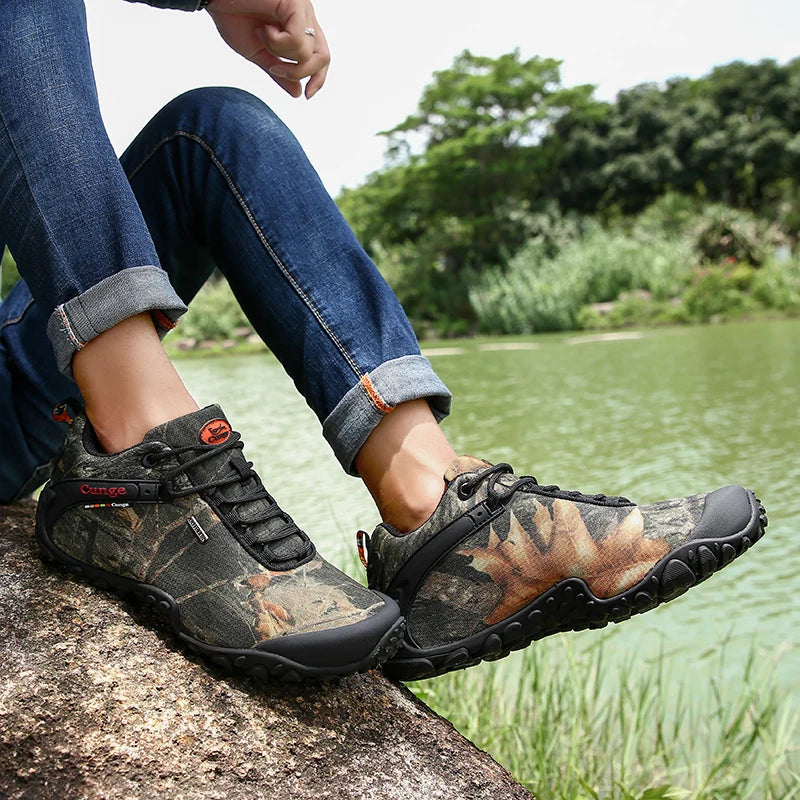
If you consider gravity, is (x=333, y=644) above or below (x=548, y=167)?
above

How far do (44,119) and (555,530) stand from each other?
59cm

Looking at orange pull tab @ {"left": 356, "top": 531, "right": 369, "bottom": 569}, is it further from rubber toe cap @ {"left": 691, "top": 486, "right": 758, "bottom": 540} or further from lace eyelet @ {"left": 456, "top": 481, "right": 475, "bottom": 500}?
rubber toe cap @ {"left": 691, "top": 486, "right": 758, "bottom": 540}

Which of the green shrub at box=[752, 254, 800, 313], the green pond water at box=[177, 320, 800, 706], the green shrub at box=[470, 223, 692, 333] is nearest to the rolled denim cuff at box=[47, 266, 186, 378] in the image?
the green pond water at box=[177, 320, 800, 706]

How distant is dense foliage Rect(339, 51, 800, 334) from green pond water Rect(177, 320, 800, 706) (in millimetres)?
8136

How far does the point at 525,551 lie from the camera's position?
0.85 meters

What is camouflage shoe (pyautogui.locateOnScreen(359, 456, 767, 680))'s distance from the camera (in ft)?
2.73

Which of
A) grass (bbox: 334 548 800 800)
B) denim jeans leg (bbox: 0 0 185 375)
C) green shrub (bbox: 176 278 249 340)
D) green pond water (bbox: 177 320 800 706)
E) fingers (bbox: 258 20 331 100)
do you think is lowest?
green shrub (bbox: 176 278 249 340)

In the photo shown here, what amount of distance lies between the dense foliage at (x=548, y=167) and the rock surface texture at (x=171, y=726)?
13.1m

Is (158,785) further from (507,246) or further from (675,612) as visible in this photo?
(507,246)

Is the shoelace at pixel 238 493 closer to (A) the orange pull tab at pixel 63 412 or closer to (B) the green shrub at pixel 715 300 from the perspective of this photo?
(A) the orange pull tab at pixel 63 412

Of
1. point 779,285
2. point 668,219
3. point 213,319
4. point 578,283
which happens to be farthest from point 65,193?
Result: point 213,319

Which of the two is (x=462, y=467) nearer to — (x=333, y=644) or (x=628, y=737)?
(x=333, y=644)

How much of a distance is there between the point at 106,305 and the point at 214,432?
147 mm

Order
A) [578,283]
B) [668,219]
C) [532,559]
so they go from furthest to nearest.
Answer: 1. [668,219]
2. [578,283]
3. [532,559]
